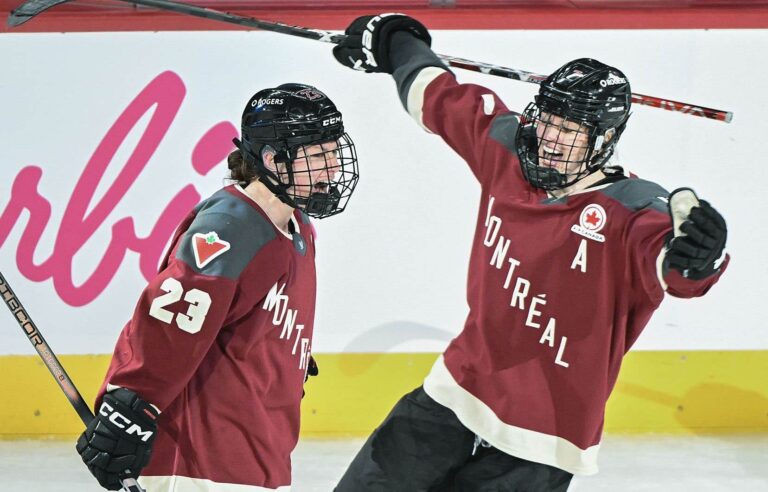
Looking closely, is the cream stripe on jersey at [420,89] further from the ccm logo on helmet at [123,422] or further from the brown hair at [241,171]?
the ccm logo on helmet at [123,422]

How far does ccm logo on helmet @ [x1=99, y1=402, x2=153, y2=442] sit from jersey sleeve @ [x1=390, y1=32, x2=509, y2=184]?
37.3 inches

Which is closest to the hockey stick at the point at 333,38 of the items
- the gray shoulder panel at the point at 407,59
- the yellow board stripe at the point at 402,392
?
the gray shoulder panel at the point at 407,59

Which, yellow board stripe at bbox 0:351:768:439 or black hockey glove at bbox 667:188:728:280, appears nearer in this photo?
black hockey glove at bbox 667:188:728:280

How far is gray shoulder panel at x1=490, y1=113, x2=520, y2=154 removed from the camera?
224cm

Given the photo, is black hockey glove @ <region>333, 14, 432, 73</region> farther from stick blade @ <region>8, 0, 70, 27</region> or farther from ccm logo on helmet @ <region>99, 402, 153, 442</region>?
ccm logo on helmet @ <region>99, 402, 153, 442</region>

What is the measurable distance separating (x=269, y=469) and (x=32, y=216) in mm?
1952

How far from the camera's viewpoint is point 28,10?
278 centimetres

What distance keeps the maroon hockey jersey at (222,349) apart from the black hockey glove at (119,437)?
30 millimetres

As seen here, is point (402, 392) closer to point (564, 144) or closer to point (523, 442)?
point (523, 442)

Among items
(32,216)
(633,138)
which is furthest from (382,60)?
(32,216)

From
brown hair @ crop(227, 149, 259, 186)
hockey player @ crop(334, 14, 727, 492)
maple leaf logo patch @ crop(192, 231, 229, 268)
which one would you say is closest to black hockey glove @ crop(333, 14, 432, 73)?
hockey player @ crop(334, 14, 727, 492)

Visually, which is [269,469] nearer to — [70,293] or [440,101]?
[440,101]

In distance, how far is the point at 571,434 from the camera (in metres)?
2.11

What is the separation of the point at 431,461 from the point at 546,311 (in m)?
0.42
